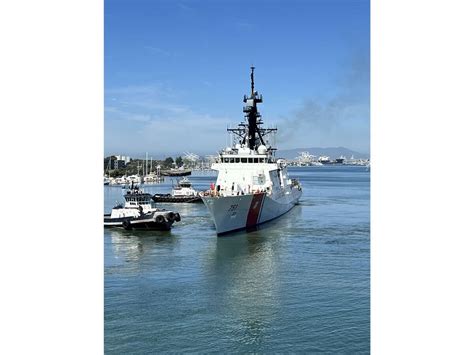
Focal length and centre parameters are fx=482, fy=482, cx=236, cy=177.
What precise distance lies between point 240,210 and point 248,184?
6.59 feet

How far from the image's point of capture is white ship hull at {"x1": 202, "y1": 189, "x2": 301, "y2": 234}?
43.7 feet

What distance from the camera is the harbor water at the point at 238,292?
5.91m

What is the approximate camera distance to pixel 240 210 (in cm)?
1433

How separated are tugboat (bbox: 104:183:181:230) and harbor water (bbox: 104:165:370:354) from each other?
690mm

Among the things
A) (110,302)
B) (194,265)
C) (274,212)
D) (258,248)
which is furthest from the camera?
(274,212)

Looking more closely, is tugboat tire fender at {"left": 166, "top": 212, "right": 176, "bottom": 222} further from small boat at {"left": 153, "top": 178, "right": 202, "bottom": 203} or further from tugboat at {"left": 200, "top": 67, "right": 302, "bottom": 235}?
small boat at {"left": 153, "top": 178, "right": 202, "bottom": 203}

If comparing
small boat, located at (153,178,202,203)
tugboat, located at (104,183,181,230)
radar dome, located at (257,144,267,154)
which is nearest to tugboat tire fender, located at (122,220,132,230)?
tugboat, located at (104,183,181,230)

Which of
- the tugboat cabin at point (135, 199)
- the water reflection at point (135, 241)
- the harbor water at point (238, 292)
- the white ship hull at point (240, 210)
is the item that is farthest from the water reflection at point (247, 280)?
the tugboat cabin at point (135, 199)

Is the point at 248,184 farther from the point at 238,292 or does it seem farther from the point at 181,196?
the point at 181,196

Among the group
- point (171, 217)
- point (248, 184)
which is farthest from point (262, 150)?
point (171, 217)
